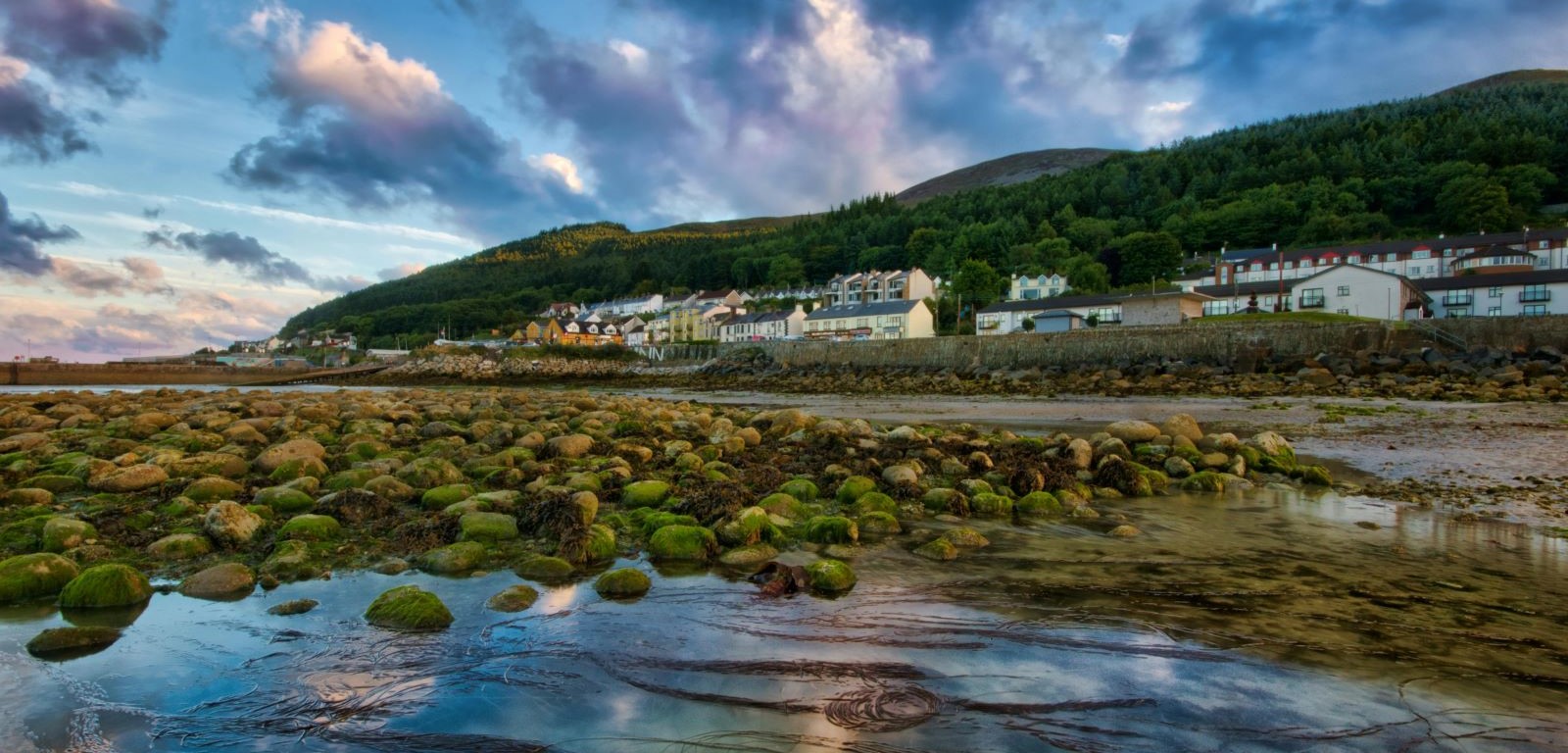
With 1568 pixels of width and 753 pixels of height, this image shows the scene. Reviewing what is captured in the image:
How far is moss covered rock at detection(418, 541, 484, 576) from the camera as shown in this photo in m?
6.56

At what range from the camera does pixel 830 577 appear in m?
6.28

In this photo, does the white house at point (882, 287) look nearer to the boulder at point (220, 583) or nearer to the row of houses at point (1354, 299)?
the row of houses at point (1354, 299)

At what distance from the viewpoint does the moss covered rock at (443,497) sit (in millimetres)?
8594

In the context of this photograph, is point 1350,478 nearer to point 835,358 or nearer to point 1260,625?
point 1260,625

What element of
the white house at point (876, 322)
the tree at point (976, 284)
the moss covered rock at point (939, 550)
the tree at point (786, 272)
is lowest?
the moss covered rock at point (939, 550)

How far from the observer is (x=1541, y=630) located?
5242 millimetres

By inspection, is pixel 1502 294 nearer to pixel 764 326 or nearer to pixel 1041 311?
pixel 1041 311

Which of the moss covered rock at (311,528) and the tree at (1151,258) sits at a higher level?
the tree at (1151,258)

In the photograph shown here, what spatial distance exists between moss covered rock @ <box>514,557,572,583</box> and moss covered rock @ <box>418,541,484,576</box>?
1.50 feet

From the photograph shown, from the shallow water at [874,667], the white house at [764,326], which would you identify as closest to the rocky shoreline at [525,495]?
the shallow water at [874,667]

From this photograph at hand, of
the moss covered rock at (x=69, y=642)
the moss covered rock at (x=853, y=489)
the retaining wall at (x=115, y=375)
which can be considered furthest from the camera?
the retaining wall at (x=115, y=375)

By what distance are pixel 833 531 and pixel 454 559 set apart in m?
3.69

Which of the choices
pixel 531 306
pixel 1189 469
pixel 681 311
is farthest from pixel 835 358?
pixel 531 306

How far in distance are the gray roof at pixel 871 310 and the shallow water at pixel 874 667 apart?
7320 centimetres
